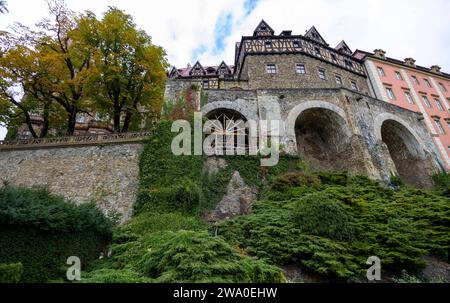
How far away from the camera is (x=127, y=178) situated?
13.6 m

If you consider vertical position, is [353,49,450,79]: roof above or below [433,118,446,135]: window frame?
above

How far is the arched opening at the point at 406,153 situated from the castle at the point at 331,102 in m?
0.07

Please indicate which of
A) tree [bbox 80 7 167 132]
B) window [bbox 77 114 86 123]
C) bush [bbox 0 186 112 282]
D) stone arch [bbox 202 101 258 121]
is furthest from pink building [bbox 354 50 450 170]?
window [bbox 77 114 86 123]

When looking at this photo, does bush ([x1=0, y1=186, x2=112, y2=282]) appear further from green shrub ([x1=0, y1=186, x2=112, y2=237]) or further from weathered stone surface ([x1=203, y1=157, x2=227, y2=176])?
weathered stone surface ([x1=203, y1=157, x2=227, y2=176])

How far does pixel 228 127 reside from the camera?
18.3m

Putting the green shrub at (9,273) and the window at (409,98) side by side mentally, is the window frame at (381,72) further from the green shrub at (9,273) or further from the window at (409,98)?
the green shrub at (9,273)

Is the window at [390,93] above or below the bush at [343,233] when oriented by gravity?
above

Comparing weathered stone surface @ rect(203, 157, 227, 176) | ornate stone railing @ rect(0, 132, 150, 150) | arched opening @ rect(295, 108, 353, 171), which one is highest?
arched opening @ rect(295, 108, 353, 171)

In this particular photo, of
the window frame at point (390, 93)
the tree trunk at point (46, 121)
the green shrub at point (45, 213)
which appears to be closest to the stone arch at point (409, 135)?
the window frame at point (390, 93)

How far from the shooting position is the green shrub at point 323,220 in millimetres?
8289

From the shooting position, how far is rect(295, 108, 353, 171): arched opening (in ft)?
62.1

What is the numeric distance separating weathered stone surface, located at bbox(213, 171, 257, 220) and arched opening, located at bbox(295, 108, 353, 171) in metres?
8.12

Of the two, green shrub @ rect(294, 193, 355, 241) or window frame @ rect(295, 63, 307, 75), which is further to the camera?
window frame @ rect(295, 63, 307, 75)

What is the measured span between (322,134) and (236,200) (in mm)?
11476
